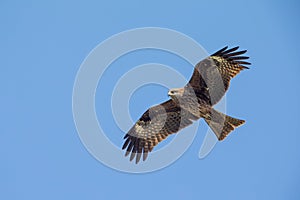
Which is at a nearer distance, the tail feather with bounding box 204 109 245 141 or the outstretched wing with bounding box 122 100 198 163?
the tail feather with bounding box 204 109 245 141

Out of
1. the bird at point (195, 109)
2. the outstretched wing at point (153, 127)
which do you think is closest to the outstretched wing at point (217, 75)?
the bird at point (195, 109)

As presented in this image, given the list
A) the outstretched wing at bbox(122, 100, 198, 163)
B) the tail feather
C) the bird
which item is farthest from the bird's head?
the tail feather

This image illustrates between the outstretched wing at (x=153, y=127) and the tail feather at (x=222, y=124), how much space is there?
1.50ft

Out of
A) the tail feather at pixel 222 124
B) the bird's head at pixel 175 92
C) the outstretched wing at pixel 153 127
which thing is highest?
the bird's head at pixel 175 92

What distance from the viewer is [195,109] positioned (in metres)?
11.9

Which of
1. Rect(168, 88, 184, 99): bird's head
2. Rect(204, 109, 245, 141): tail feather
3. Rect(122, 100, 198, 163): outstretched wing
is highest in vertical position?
Rect(168, 88, 184, 99): bird's head

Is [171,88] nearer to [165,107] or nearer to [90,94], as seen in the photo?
[165,107]

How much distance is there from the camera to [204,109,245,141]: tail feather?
38.5ft

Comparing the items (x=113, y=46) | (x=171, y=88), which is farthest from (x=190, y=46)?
(x=113, y=46)

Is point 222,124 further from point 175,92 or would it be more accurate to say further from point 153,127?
point 153,127

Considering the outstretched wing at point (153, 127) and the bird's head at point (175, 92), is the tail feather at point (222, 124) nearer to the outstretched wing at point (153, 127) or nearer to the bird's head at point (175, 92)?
the outstretched wing at point (153, 127)

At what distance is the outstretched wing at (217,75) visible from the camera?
1145 centimetres

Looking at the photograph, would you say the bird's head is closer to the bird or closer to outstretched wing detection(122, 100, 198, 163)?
the bird

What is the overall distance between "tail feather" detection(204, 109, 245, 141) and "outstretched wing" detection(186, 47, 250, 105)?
374 millimetres
